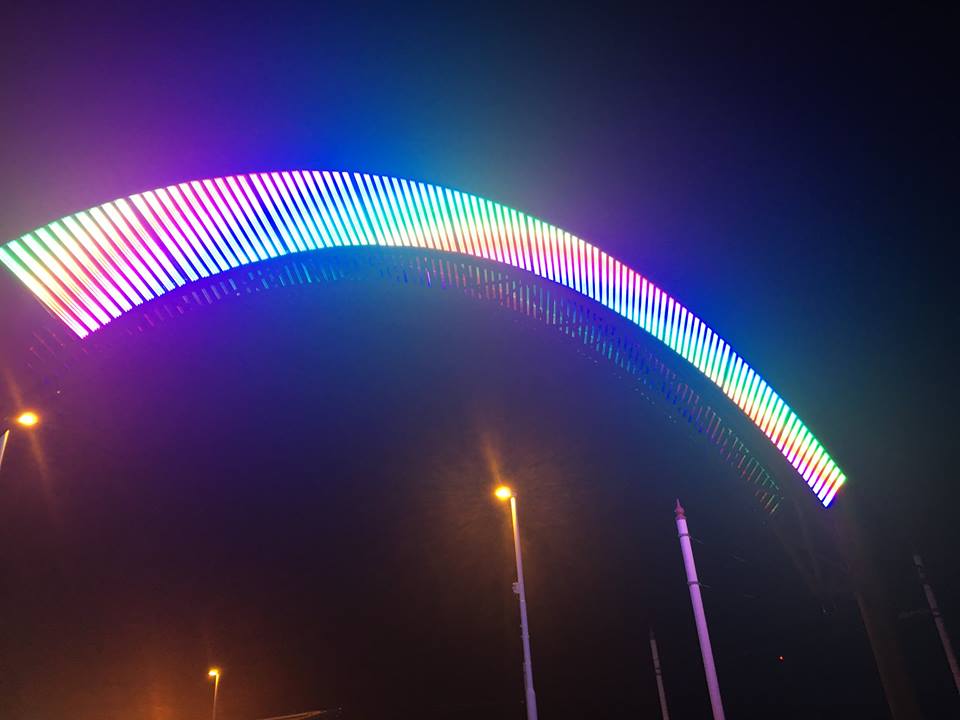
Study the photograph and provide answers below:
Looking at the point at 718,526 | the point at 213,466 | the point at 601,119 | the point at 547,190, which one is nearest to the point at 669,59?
the point at 601,119

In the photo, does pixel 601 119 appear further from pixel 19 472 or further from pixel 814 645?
pixel 814 645

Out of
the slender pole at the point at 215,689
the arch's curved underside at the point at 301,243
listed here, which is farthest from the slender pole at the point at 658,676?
the arch's curved underside at the point at 301,243

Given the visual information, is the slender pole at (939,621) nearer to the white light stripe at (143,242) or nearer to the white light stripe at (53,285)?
the white light stripe at (143,242)

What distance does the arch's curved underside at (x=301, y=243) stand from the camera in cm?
312

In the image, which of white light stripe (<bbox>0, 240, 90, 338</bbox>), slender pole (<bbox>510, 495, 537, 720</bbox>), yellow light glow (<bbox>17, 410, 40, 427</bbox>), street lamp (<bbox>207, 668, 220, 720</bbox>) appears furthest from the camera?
street lamp (<bbox>207, 668, 220, 720</bbox>)

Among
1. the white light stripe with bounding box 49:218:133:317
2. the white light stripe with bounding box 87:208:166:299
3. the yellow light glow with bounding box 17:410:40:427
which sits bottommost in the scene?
the white light stripe with bounding box 49:218:133:317

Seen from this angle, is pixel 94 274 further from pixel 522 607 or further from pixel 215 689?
pixel 215 689

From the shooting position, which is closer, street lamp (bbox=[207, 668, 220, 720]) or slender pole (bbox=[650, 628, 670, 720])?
slender pole (bbox=[650, 628, 670, 720])

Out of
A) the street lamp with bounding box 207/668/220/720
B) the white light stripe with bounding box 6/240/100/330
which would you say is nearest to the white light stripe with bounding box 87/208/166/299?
the white light stripe with bounding box 6/240/100/330

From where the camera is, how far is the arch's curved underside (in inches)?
123

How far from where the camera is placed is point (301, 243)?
361 cm

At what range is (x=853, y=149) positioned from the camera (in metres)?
2.99

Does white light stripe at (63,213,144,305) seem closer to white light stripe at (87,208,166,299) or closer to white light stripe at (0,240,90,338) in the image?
white light stripe at (87,208,166,299)

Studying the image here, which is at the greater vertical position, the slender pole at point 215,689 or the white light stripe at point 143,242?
the white light stripe at point 143,242
